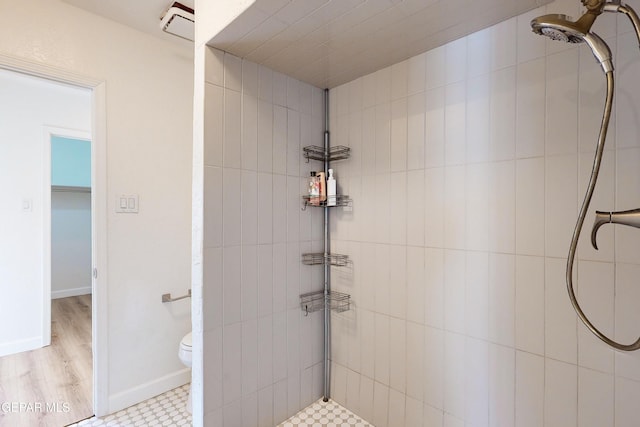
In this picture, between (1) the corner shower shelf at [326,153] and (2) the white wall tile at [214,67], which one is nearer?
(2) the white wall tile at [214,67]

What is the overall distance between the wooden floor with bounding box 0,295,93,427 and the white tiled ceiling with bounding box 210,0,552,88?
2191 mm

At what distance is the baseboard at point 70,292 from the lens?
13.9ft

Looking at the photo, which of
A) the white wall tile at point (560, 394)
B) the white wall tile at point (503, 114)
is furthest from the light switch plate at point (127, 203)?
the white wall tile at point (560, 394)

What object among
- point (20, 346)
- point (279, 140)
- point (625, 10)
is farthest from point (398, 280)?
point (20, 346)

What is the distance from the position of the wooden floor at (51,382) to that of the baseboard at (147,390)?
0.45ft

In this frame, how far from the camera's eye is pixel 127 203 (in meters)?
1.92

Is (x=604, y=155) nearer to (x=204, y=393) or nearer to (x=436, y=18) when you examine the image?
(x=436, y=18)

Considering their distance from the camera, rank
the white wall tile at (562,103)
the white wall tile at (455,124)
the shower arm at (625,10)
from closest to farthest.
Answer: the shower arm at (625,10) < the white wall tile at (562,103) < the white wall tile at (455,124)

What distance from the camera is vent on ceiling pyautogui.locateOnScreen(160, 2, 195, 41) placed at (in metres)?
1.67

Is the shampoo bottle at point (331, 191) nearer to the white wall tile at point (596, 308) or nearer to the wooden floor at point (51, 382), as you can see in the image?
the white wall tile at point (596, 308)

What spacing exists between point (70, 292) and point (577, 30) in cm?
562

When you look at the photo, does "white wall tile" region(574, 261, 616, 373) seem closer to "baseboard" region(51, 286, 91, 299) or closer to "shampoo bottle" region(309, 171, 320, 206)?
"shampoo bottle" region(309, 171, 320, 206)

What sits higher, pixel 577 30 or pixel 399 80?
pixel 399 80

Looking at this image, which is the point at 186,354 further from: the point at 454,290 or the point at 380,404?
the point at 454,290
